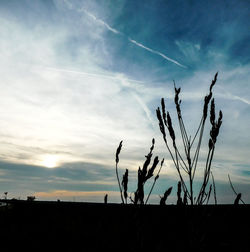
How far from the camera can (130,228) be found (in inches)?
65.8

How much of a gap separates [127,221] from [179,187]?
18.3 inches

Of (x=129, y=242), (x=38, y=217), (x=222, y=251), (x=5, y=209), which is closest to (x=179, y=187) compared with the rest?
(x=129, y=242)

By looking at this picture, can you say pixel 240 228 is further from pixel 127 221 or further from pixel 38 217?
pixel 38 217

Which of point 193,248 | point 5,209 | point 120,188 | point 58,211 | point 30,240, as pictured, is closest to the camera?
point 193,248

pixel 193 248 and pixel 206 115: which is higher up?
pixel 206 115

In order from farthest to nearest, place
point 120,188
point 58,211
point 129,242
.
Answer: point 58,211 → point 129,242 → point 120,188

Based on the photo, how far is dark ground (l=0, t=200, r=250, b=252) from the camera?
5.15 feet

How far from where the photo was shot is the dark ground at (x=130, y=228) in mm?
1568

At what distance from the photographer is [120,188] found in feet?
5.24

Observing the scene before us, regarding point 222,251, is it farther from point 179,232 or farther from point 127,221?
point 127,221

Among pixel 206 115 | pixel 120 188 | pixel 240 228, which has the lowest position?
pixel 240 228

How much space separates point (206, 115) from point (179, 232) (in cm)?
101

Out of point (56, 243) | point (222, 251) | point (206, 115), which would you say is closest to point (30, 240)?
point (56, 243)

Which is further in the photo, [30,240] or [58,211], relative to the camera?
[58,211]
